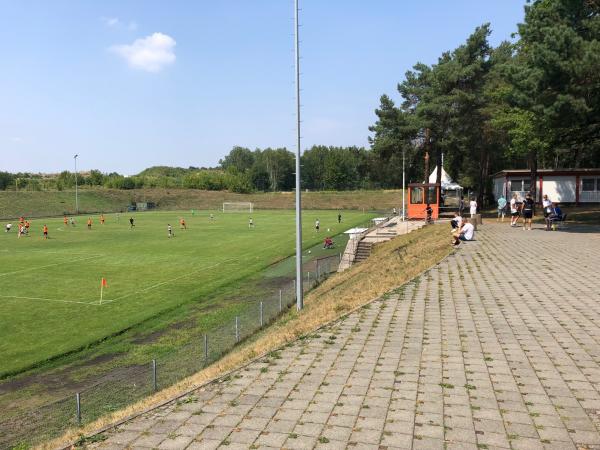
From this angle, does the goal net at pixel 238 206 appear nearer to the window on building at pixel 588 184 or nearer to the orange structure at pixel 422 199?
the window on building at pixel 588 184

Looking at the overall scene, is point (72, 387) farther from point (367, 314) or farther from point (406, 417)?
point (406, 417)

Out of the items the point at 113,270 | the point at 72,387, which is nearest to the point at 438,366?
the point at 72,387

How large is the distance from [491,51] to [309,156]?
418 ft

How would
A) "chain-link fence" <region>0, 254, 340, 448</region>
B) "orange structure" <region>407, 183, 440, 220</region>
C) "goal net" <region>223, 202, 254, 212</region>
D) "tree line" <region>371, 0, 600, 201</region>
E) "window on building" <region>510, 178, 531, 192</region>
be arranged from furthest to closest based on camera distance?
"goal net" <region>223, 202, 254, 212</region>
"window on building" <region>510, 178, 531, 192</region>
"orange structure" <region>407, 183, 440, 220</region>
"tree line" <region>371, 0, 600, 201</region>
"chain-link fence" <region>0, 254, 340, 448</region>

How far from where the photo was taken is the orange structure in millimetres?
35194

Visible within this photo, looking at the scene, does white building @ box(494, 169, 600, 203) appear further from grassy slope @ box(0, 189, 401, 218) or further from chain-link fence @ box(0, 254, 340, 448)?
grassy slope @ box(0, 189, 401, 218)

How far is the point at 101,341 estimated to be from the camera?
53.8 ft

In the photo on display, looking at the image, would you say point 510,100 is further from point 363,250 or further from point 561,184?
point 561,184

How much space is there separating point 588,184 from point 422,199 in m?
18.7

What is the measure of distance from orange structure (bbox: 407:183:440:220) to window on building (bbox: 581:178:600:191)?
1763cm

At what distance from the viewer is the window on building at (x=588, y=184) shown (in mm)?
43562

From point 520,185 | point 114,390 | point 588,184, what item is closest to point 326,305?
Answer: point 114,390

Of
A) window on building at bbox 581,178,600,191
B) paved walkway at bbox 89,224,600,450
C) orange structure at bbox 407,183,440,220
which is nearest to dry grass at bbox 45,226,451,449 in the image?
paved walkway at bbox 89,224,600,450

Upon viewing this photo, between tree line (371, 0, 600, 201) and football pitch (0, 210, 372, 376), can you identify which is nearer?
football pitch (0, 210, 372, 376)
